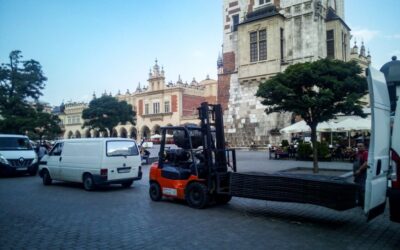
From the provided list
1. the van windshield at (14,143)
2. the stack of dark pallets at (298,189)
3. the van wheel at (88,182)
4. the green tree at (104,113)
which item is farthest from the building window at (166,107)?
the stack of dark pallets at (298,189)

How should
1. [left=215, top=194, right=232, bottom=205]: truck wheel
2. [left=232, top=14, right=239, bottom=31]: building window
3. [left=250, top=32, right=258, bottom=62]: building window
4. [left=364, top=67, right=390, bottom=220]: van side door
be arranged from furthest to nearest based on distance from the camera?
[left=232, top=14, right=239, bottom=31]: building window, [left=250, top=32, right=258, bottom=62]: building window, [left=215, top=194, right=232, bottom=205]: truck wheel, [left=364, top=67, right=390, bottom=220]: van side door

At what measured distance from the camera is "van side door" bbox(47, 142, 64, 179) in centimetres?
1303

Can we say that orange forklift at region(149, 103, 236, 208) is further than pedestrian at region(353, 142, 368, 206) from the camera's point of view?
Yes

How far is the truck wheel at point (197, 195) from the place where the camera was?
329 inches

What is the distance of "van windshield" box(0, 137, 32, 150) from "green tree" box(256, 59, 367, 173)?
12.5 metres

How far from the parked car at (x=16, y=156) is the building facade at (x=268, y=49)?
1837 cm

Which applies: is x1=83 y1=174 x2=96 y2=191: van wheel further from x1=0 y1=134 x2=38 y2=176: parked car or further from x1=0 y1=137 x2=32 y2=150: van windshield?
x1=0 y1=137 x2=32 y2=150: van windshield

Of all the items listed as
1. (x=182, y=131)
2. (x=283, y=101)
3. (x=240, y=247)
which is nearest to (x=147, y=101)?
(x=283, y=101)

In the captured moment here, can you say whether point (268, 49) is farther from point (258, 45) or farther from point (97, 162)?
point (97, 162)

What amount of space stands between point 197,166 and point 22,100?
75.4 feet

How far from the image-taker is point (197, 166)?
347 inches

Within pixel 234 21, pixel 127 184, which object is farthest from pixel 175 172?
pixel 234 21

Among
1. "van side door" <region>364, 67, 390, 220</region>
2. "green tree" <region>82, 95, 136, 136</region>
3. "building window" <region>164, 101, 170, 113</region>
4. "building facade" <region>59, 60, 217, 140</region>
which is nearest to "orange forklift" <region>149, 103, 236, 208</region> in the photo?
"van side door" <region>364, 67, 390, 220</region>

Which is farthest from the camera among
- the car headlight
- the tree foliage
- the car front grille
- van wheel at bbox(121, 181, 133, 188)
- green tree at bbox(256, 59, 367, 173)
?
the tree foliage
